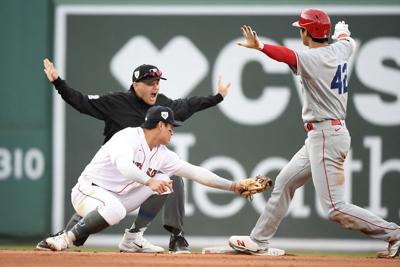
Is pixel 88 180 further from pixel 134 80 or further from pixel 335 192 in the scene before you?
pixel 335 192

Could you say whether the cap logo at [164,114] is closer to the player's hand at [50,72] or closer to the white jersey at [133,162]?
the white jersey at [133,162]

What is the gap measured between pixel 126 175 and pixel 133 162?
0.33m

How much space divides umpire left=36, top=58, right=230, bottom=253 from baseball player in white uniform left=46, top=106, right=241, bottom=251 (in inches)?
9.9

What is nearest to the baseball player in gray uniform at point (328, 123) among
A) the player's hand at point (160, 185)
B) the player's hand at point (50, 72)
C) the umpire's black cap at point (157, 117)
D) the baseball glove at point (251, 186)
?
the baseball glove at point (251, 186)

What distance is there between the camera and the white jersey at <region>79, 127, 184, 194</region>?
6629mm

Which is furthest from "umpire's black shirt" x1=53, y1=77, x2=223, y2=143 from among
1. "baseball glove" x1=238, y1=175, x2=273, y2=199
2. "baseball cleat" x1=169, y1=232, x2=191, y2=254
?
"baseball glove" x1=238, y1=175, x2=273, y2=199

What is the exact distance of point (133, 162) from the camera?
6602 millimetres

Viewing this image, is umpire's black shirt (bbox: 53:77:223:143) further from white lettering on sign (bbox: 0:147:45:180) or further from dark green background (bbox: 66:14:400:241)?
white lettering on sign (bbox: 0:147:45:180)

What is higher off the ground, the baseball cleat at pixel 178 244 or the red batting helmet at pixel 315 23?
the red batting helmet at pixel 315 23

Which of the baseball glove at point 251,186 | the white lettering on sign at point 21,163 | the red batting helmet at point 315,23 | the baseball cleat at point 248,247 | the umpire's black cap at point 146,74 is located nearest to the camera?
the red batting helmet at point 315,23

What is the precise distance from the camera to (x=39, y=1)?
912 cm

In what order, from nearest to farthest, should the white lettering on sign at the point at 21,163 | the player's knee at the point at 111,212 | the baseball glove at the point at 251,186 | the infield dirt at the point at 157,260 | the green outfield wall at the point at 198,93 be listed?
the infield dirt at the point at 157,260 < the player's knee at the point at 111,212 < the baseball glove at the point at 251,186 < the green outfield wall at the point at 198,93 < the white lettering on sign at the point at 21,163

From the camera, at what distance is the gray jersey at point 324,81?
6414 mm

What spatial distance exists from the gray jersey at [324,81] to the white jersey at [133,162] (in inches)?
39.2
